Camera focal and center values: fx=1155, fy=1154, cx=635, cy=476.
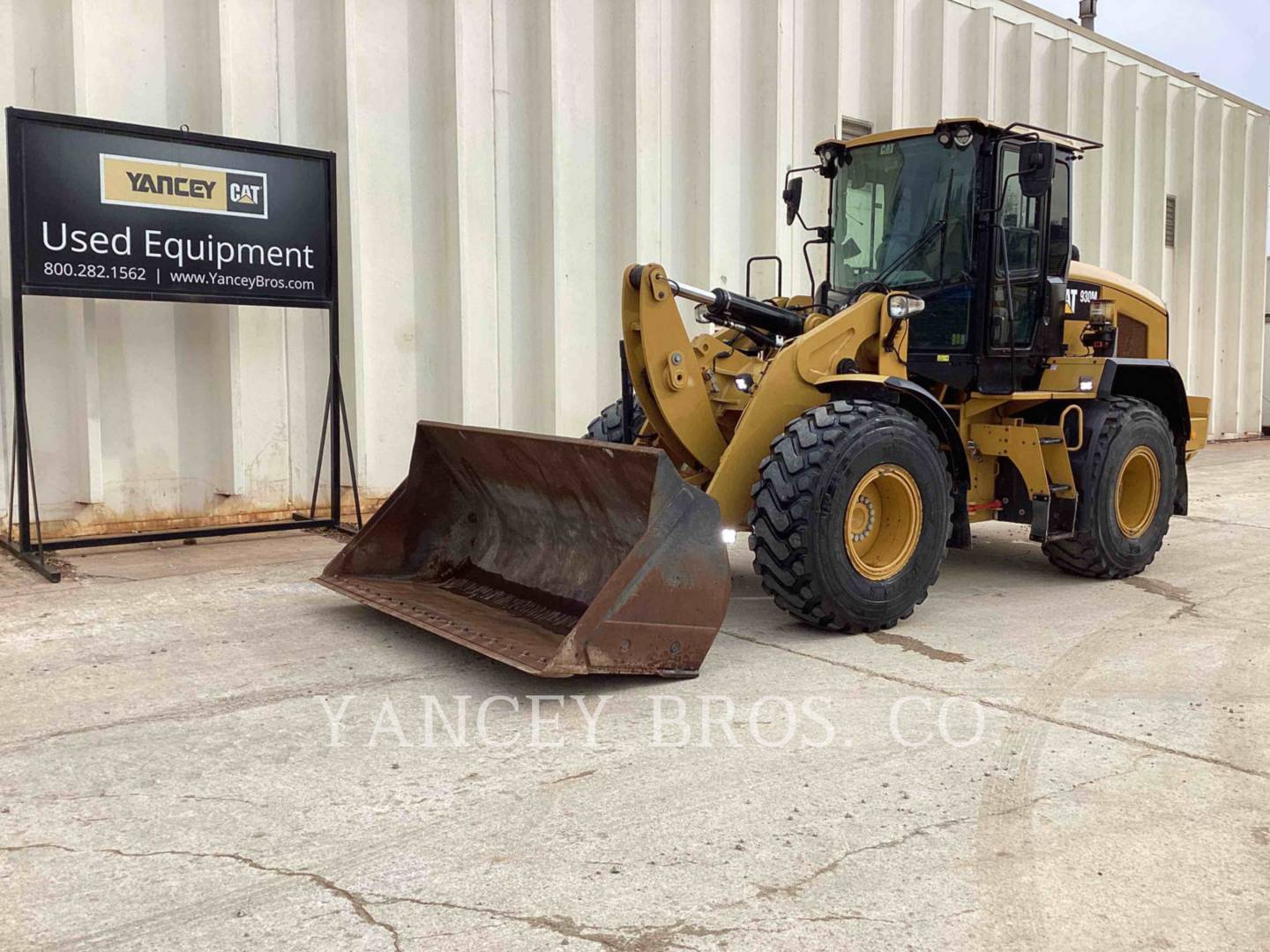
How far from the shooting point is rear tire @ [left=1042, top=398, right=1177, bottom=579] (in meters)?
6.91

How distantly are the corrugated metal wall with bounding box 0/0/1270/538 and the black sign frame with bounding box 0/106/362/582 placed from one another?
1.14 feet

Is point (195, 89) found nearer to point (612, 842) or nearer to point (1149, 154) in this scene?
point (612, 842)

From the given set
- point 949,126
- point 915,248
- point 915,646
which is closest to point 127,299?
point 915,248

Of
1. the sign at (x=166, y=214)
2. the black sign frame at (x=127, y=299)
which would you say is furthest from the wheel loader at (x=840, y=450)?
the sign at (x=166, y=214)

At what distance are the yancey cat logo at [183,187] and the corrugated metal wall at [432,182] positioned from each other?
0.76 m

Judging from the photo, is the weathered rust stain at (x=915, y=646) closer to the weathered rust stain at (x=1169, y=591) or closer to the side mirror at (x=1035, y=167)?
the weathered rust stain at (x=1169, y=591)

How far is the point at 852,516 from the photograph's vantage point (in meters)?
5.55

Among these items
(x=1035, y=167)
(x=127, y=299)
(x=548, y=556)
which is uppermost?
(x=1035, y=167)

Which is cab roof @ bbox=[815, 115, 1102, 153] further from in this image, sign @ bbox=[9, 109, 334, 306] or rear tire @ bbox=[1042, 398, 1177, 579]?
sign @ bbox=[9, 109, 334, 306]

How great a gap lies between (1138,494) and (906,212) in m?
2.53

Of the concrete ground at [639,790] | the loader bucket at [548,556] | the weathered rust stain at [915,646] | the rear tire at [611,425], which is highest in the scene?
the rear tire at [611,425]

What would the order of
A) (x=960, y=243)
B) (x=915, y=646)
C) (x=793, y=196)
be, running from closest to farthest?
(x=915, y=646) → (x=960, y=243) → (x=793, y=196)

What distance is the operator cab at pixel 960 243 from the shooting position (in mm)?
6328

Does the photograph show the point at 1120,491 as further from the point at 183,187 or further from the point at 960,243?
the point at 183,187
